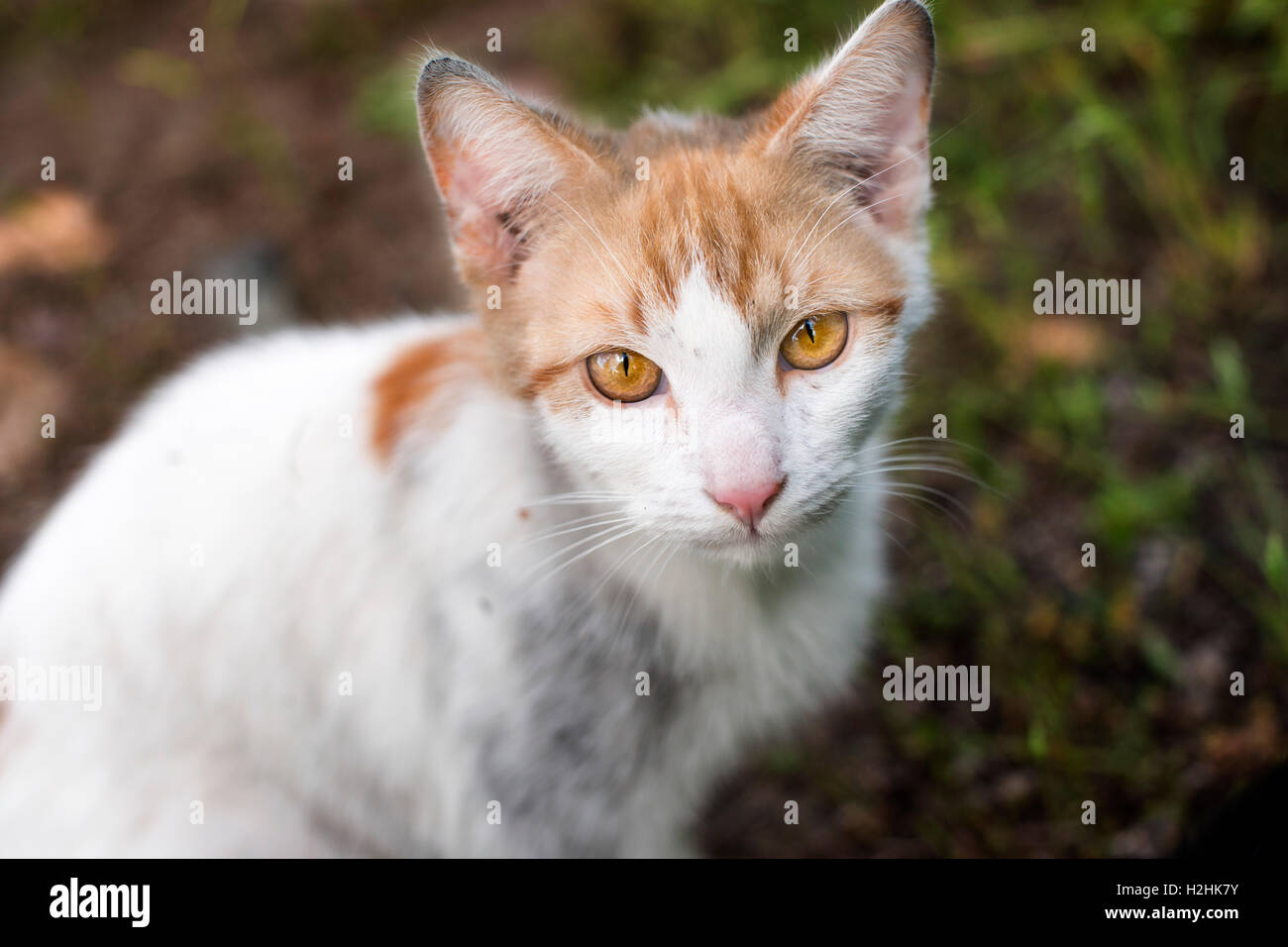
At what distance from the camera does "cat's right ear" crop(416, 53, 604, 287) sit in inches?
68.1

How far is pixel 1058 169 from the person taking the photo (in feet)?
12.2

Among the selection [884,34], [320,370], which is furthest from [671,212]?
[320,370]

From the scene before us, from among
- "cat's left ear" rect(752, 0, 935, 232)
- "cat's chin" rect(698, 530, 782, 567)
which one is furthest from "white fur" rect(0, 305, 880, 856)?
"cat's left ear" rect(752, 0, 935, 232)

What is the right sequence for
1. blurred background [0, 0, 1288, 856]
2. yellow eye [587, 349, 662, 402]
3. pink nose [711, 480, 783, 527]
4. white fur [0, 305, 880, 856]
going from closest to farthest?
pink nose [711, 480, 783, 527] → yellow eye [587, 349, 662, 402] → white fur [0, 305, 880, 856] → blurred background [0, 0, 1288, 856]

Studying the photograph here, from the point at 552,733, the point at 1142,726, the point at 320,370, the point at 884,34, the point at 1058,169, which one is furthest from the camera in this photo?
the point at 1058,169

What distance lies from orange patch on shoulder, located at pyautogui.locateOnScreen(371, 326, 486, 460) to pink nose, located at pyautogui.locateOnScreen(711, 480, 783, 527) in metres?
0.73

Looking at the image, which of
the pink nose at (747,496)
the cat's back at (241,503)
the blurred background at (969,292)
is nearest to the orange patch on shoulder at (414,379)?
the cat's back at (241,503)

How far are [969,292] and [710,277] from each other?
7.17 ft

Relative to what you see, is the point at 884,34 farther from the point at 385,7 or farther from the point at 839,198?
the point at 385,7

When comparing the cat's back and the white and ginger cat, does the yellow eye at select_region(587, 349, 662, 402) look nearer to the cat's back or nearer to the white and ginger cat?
the white and ginger cat

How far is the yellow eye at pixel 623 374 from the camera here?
5.65ft

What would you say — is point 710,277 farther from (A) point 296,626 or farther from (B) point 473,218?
(A) point 296,626

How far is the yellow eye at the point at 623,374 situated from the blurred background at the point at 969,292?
26.0 inches
